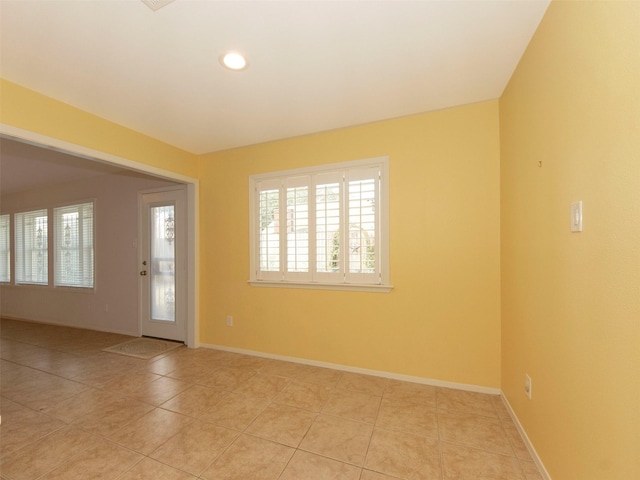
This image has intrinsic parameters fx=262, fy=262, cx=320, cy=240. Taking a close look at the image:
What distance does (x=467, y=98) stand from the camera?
2260 mm

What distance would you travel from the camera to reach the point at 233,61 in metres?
1.79

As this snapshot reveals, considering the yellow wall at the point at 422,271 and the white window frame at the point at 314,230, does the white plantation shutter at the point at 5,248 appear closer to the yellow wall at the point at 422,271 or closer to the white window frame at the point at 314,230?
the white window frame at the point at 314,230

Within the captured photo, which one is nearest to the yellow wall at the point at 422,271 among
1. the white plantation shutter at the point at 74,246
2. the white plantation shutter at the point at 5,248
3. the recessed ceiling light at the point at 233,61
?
the recessed ceiling light at the point at 233,61

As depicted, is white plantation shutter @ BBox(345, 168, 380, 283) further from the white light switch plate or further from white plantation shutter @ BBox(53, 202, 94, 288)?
white plantation shutter @ BBox(53, 202, 94, 288)

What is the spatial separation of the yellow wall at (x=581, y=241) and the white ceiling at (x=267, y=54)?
392 mm

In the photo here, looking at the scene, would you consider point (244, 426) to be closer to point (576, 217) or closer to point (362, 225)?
point (362, 225)

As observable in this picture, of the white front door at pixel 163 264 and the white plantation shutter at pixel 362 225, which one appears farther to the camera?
the white front door at pixel 163 264

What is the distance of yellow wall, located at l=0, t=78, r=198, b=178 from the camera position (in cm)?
199

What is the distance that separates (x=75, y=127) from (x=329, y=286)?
110 inches

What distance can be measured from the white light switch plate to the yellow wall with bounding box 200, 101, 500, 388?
1074 millimetres

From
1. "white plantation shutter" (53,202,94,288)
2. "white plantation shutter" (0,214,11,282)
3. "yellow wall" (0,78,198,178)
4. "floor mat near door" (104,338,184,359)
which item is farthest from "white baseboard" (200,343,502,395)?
"white plantation shutter" (0,214,11,282)

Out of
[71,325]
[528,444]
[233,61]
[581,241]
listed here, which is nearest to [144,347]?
[71,325]

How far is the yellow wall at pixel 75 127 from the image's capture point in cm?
199

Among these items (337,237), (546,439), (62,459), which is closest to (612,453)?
(546,439)
